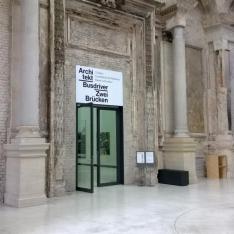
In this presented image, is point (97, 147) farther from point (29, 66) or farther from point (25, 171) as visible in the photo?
point (29, 66)

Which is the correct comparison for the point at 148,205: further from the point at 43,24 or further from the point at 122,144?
the point at 43,24

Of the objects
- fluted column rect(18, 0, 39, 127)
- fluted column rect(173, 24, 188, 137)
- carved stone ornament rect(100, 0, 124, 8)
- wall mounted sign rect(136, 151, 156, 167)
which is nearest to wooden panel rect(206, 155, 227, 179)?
fluted column rect(173, 24, 188, 137)

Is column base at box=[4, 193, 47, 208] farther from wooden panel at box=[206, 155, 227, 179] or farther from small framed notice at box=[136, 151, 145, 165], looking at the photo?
wooden panel at box=[206, 155, 227, 179]

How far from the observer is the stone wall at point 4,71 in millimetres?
7959

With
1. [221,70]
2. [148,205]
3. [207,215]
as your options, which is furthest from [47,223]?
[221,70]

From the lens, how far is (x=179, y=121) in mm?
11641

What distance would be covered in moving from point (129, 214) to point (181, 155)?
5135 millimetres

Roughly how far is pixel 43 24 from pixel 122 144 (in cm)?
419

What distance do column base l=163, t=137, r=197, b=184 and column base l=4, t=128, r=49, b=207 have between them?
196 inches

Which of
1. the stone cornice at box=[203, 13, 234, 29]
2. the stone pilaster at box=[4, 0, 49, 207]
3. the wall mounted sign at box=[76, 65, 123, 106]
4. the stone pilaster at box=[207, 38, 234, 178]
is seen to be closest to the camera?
the stone pilaster at box=[4, 0, 49, 207]

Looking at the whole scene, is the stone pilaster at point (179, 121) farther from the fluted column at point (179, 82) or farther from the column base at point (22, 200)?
the column base at point (22, 200)

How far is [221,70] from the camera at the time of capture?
1308cm

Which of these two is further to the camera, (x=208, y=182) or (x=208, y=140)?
(x=208, y=140)

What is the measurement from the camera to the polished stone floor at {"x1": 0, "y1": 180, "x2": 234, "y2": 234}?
5.32m
